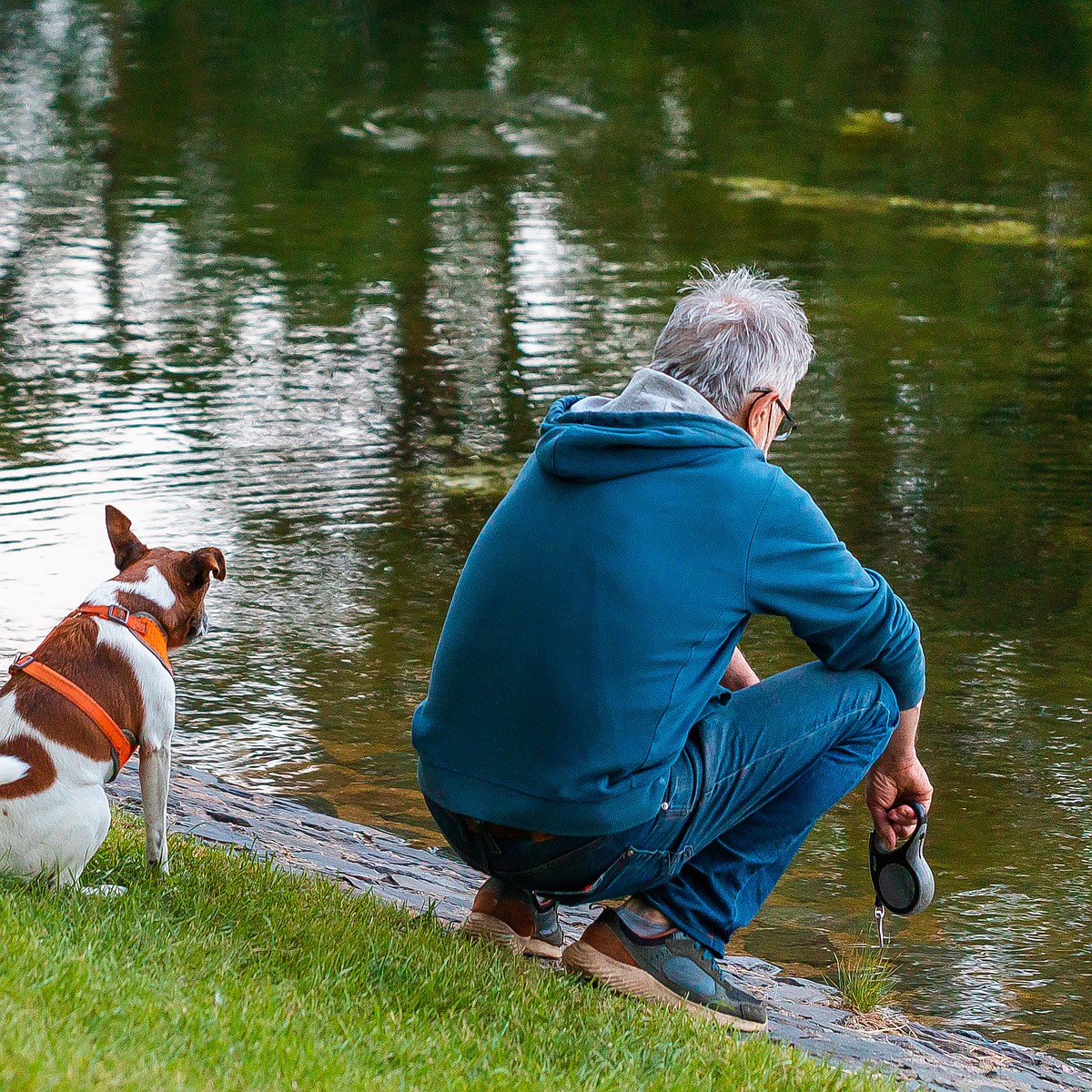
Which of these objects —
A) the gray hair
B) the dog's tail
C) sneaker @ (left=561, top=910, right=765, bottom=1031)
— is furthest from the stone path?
the gray hair

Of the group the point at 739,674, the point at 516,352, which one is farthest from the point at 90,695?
the point at 516,352

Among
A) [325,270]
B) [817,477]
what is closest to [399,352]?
[325,270]

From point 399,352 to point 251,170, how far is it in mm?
9824

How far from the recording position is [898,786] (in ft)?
14.2

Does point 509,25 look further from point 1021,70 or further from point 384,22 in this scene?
point 1021,70

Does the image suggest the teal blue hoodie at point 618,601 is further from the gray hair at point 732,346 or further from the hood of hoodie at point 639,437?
the gray hair at point 732,346

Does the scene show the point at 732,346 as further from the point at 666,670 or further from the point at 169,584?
the point at 169,584

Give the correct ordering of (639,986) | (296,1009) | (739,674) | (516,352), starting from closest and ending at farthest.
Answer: (296,1009)
(639,986)
(739,674)
(516,352)

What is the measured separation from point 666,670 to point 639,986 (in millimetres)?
866

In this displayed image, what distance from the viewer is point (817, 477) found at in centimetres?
1012

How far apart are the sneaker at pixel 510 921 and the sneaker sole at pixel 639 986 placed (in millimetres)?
263

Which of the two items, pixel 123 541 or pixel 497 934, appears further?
pixel 123 541

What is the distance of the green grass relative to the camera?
3098 millimetres

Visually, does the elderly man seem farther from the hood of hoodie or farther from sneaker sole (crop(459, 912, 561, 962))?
sneaker sole (crop(459, 912, 561, 962))
